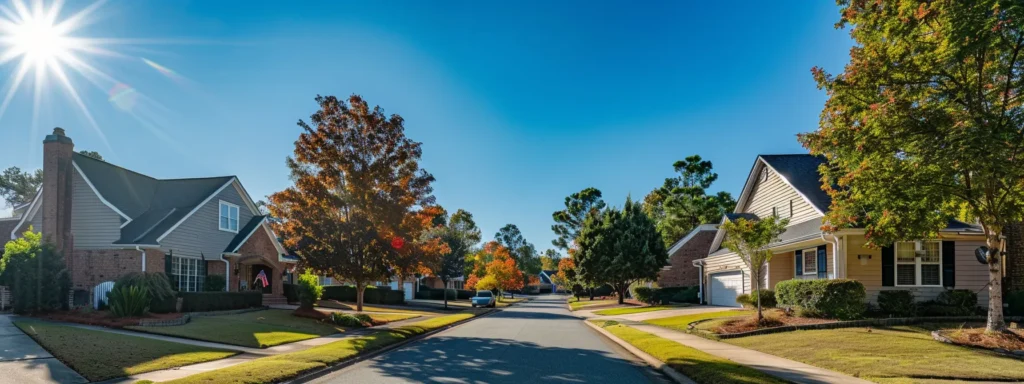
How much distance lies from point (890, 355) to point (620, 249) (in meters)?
29.2

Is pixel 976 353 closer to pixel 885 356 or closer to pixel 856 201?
pixel 885 356

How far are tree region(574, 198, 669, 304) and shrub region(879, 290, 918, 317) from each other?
71.4 feet

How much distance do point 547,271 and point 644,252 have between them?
11730 centimetres

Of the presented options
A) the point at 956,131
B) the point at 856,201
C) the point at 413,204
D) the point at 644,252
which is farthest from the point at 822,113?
the point at 644,252

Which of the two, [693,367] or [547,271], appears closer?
[693,367]

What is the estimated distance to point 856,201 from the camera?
16.3 metres

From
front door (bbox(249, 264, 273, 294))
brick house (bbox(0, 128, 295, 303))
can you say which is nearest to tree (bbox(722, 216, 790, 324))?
brick house (bbox(0, 128, 295, 303))

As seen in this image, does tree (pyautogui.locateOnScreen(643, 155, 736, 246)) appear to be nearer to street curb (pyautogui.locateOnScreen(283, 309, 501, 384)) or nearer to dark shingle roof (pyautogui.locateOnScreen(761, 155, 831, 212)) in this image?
dark shingle roof (pyautogui.locateOnScreen(761, 155, 831, 212))

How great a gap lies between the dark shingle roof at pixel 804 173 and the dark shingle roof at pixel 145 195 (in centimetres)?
2597

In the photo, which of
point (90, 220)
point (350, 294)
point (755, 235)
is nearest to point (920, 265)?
point (755, 235)

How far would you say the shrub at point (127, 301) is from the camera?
1908cm

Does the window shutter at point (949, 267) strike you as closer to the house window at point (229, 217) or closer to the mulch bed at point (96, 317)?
the mulch bed at point (96, 317)

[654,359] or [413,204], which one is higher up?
[413,204]

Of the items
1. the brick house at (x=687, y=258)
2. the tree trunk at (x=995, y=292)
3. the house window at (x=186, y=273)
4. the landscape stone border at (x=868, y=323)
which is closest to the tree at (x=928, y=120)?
the tree trunk at (x=995, y=292)
